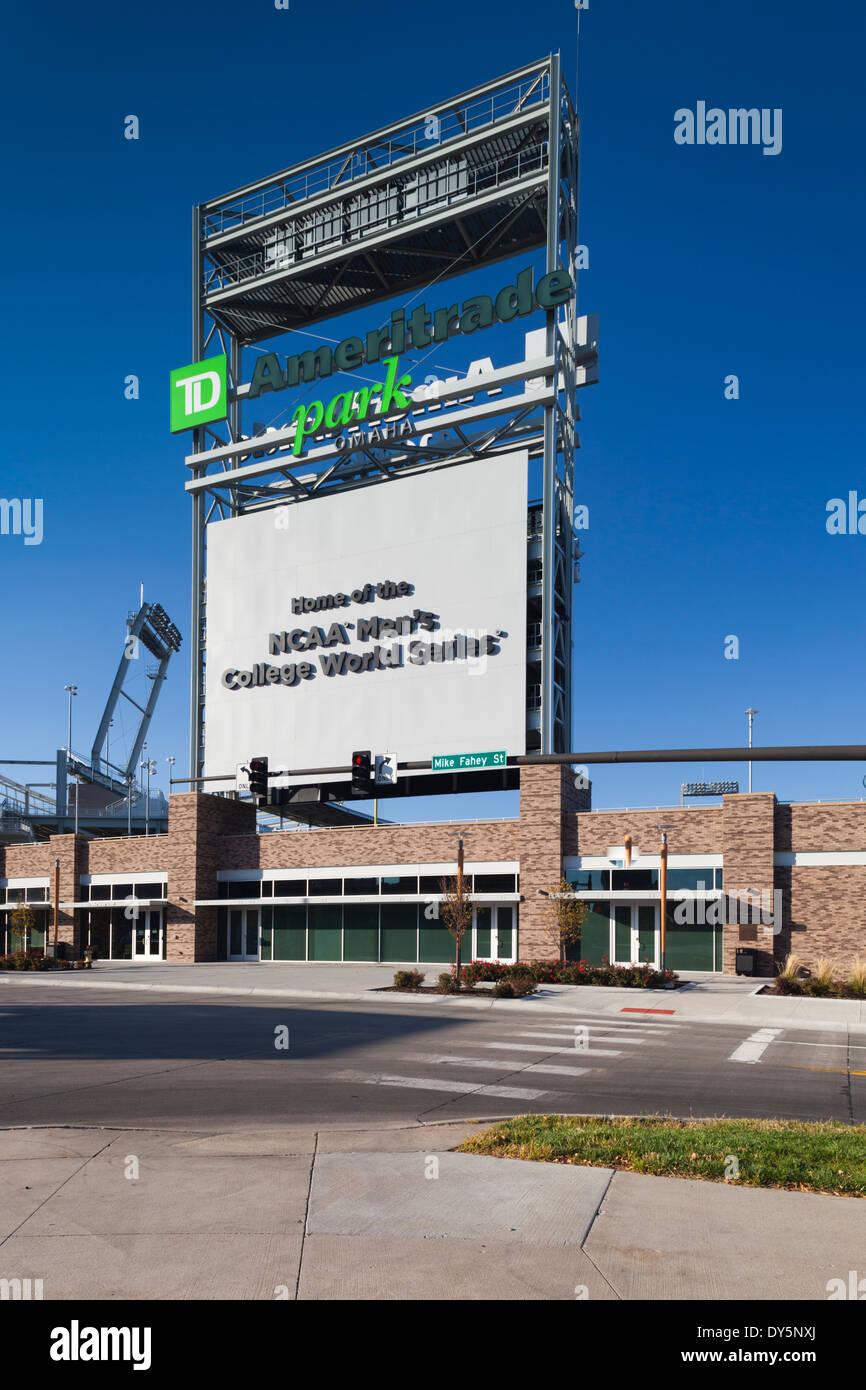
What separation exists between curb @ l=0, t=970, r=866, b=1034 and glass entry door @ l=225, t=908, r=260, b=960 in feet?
34.7

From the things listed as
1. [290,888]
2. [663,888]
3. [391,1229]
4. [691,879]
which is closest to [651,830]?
[691,879]

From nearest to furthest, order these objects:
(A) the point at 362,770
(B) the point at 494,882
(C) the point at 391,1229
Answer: (C) the point at 391,1229 → (A) the point at 362,770 → (B) the point at 494,882

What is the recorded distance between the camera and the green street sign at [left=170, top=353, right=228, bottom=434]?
52.7 meters

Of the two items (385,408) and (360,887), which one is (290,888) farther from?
(385,408)

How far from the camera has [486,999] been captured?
2728 cm

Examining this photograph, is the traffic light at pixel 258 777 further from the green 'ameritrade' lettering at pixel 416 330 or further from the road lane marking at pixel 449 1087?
the green 'ameritrade' lettering at pixel 416 330

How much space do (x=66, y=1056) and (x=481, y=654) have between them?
94.5 feet

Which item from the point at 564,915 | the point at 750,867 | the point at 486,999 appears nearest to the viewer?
the point at 486,999

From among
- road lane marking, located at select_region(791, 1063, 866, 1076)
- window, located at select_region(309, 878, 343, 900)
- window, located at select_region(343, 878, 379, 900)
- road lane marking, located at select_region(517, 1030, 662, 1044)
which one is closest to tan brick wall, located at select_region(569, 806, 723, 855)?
window, located at select_region(343, 878, 379, 900)

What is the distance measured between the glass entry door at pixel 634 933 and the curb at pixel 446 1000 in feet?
22.2

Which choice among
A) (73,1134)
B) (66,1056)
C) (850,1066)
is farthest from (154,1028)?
(850,1066)

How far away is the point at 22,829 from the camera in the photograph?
65375 millimetres

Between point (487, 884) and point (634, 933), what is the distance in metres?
5.90

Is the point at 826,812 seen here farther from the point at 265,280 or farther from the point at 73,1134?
the point at 265,280
